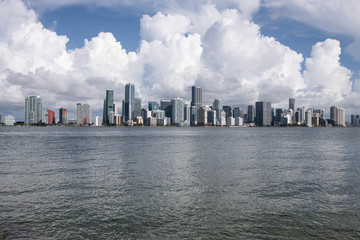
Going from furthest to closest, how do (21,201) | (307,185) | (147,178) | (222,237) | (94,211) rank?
(147,178) → (307,185) → (21,201) → (94,211) → (222,237)

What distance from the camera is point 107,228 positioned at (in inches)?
780

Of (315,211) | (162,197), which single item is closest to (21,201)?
(162,197)

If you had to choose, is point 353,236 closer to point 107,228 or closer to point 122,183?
point 107,228

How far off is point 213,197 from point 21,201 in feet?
59.8

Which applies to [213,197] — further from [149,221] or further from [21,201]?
[21,201]

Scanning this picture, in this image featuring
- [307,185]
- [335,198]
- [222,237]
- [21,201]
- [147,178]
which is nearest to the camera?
[222,237]

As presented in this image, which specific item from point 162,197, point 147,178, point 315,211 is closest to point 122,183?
point 147,178

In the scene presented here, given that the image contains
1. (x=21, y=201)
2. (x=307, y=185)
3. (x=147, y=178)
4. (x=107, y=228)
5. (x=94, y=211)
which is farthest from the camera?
(x=147, y=178)

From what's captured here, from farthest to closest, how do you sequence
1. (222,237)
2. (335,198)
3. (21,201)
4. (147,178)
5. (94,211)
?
(147,178), (335,198), (21,201), (94,211), (222,237)

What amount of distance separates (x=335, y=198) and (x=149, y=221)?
62.0 feet

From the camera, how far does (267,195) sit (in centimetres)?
2820

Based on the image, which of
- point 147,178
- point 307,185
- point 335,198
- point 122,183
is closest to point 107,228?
point 122,183

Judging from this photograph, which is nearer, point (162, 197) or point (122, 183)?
point (162, 197)

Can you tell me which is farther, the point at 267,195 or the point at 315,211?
the point at 267,195
